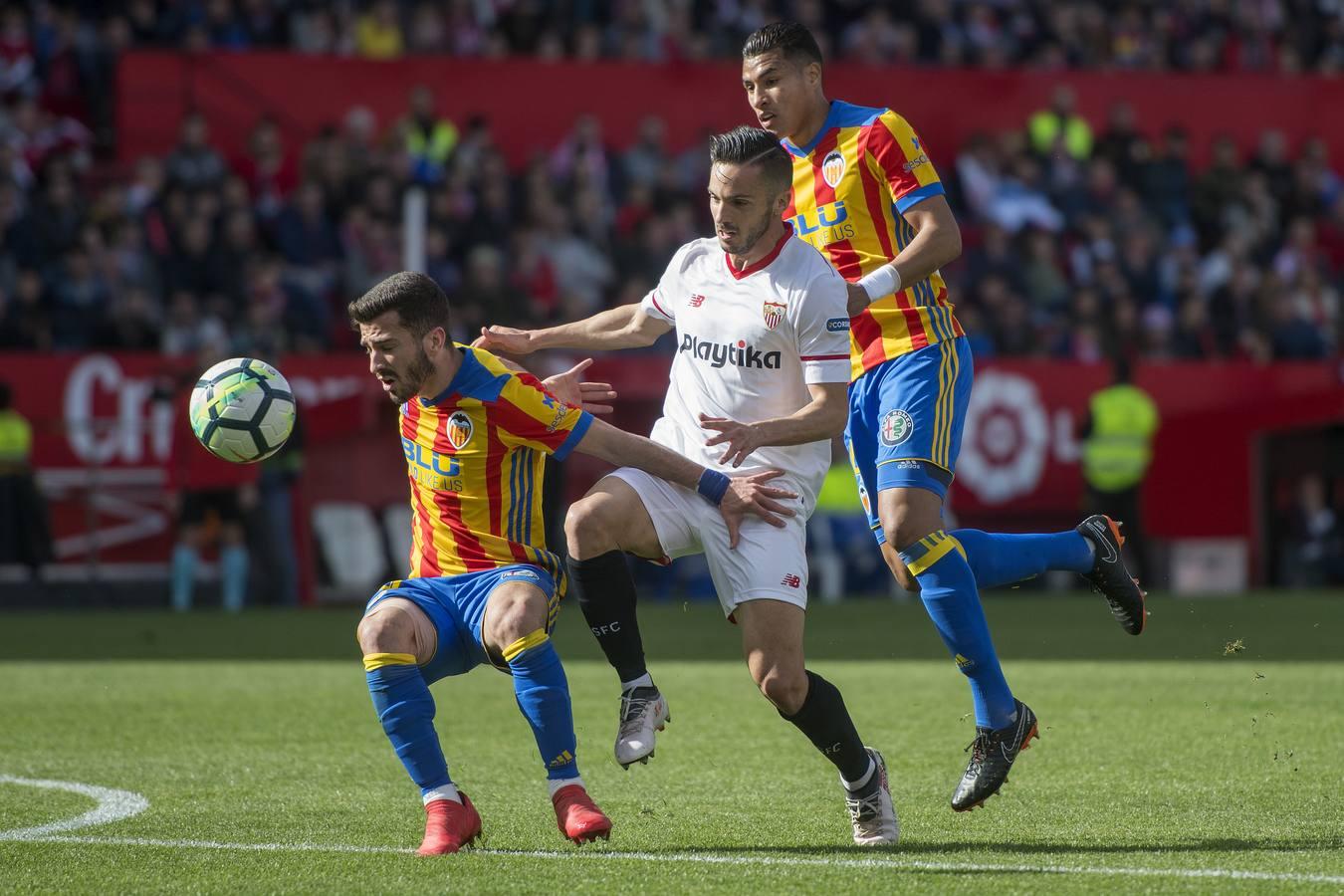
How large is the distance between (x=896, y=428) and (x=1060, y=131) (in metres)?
15.5

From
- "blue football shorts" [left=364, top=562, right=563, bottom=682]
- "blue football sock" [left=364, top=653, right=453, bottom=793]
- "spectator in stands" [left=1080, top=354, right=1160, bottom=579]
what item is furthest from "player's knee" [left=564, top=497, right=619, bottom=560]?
"spectator in stands" [left=1080, top=354, right=1160, bottom=579]

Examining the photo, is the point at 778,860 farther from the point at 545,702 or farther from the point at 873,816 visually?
the point at 545,702

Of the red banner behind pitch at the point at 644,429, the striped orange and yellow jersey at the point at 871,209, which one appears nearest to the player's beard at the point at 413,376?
the striped orange and yellow jersey at the point at 871,209

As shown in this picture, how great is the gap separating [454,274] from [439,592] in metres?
12.2

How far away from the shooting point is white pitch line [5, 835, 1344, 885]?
4.78 m

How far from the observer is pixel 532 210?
1820 cm

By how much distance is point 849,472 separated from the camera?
1658cm

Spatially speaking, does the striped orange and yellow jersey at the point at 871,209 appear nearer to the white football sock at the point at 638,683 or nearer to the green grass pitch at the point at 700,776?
the white football sock at the point at 638,683

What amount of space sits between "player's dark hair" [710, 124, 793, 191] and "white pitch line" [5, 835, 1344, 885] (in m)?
1.99

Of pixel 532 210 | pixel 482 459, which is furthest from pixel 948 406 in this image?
pixel 532 210

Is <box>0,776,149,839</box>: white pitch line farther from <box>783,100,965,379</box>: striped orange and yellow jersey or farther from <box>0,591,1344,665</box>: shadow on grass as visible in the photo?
<box>0,591,1344,665</box>: shadow on grass

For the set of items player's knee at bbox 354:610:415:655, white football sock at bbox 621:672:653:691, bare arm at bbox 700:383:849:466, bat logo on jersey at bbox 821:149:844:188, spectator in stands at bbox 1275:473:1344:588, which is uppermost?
bat logo on jersey at bbox 821:149:844:188

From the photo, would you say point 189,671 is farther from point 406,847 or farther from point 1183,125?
point 1183,125

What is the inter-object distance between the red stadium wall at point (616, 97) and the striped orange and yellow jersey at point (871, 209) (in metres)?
13.8
